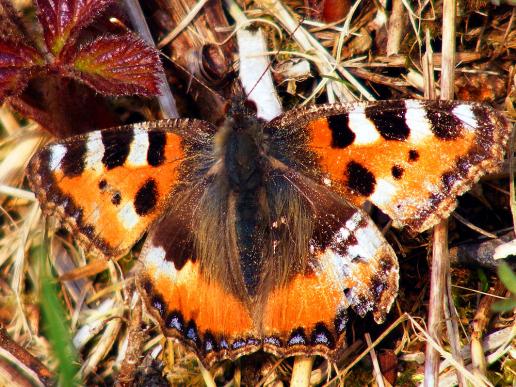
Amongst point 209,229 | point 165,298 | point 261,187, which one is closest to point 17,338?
point 165,298

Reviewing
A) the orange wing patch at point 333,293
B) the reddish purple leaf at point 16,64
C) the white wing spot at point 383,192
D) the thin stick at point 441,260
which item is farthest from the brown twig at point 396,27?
the reddish purple leaf at point 16,64

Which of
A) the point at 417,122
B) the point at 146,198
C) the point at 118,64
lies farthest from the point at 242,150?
the point at 417,122

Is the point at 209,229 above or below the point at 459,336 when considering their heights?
above

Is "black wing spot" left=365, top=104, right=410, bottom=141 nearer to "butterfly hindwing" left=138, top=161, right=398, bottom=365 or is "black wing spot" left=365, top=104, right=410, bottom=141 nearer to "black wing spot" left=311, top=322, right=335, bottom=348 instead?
"butterfly hindwing" left=138, top=161, right=398, bottom=365

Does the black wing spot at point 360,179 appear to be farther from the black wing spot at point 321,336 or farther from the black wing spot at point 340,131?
the black wing spot at point 321,336

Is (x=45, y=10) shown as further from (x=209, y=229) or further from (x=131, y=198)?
(x=209, y=229)

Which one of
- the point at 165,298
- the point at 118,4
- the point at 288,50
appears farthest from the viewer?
the point at 288,50

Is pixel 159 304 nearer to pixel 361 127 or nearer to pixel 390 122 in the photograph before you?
pixel 361 127
